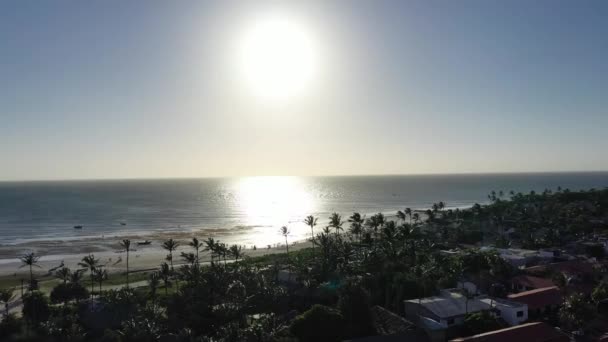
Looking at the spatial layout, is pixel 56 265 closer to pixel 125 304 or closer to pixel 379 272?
pixel 125 304

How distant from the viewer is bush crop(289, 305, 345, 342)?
37.8 metres

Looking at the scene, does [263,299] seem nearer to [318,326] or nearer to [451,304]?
[318,326]

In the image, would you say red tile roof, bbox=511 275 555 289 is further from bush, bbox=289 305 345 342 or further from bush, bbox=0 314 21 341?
bush, bbox=0 314 21 341

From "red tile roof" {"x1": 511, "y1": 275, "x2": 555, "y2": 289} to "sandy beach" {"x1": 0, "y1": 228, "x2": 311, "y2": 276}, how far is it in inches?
2210

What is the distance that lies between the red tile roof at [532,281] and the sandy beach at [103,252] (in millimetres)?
56141

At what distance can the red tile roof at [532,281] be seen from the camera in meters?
50.8

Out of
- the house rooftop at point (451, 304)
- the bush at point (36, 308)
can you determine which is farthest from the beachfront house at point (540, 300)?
the bush at point (36, 308)

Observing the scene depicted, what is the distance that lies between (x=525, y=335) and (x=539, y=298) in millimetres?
12681

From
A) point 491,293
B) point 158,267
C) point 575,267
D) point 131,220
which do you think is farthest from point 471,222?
point 131,220

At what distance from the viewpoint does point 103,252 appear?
3829 inches

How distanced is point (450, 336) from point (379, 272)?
14.0 metres

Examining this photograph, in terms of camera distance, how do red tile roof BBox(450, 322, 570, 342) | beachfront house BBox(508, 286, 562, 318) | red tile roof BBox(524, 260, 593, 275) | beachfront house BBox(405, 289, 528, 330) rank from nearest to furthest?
red tile roof BBox(450, 322, 570, 342)
beachfront house BBox(405, 289, 528, 330)
beachfront house BBox(508, 286, 562, 318)
red tile roof BBox(524, 260, 593, 275)

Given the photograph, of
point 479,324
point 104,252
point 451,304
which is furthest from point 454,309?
point 104,252

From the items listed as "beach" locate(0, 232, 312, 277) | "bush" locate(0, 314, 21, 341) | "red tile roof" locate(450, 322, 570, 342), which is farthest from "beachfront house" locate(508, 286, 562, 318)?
"beach" locate(0, 232, 312, 277)
